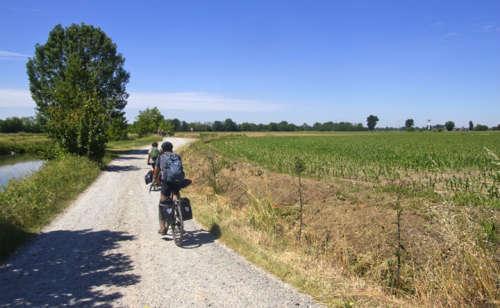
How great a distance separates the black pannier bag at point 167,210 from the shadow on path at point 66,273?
1.08 metres

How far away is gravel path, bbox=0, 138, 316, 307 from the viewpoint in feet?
17.8

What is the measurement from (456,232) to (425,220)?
10.9ft

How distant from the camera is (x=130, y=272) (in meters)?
6.52

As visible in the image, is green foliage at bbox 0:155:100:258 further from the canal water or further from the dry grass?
the dry grass

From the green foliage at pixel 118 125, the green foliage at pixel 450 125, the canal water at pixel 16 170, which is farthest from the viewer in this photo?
the green foliage at pixel 450 125

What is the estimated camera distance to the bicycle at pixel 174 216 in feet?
26.6

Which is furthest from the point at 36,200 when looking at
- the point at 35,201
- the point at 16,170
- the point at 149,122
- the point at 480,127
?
the point at 480,127

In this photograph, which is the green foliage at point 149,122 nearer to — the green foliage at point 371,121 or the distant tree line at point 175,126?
the distant tree line at point 175,126

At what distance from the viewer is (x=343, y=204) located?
1120cm

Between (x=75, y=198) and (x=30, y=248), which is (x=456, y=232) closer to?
(x=30, y=248)

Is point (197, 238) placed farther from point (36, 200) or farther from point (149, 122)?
point (149, 122)

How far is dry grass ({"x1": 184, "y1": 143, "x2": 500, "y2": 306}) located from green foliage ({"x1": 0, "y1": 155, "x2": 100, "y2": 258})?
13.5ft

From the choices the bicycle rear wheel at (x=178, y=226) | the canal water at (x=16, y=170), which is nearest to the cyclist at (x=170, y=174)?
the bicycle rear wheel at (x=178, y=226)

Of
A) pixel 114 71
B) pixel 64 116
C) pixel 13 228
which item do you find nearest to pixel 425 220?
pixel 13 228
